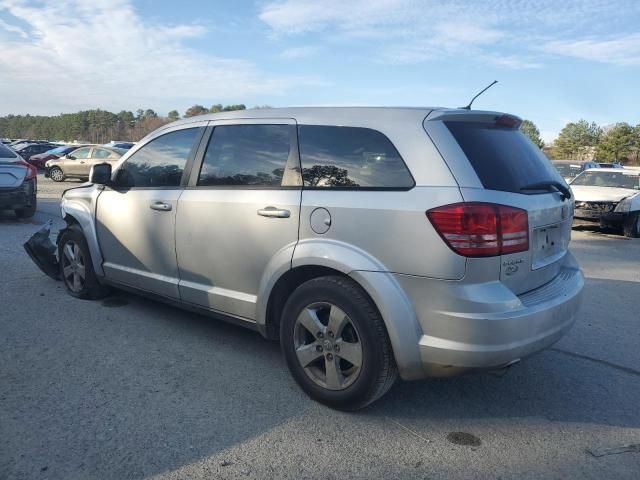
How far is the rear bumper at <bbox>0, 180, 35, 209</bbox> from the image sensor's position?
391 inches

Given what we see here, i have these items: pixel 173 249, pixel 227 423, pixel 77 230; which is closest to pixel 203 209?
pixel 173 249

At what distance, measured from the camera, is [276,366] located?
3.99 m

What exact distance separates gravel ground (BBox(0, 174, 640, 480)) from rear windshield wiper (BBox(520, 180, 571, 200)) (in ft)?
4.28

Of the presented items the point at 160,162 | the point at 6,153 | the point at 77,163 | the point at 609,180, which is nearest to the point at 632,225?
the point at 609,180

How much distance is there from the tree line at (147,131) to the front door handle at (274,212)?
1712 millimetres

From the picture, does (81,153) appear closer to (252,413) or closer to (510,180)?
(252,413)

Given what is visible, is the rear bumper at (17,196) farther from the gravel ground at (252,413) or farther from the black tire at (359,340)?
the black tire at (359,340)

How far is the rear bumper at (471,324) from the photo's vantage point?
287 centimetres

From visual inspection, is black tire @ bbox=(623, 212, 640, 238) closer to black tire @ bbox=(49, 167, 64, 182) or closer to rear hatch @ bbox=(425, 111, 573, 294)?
rear hatch @ bbox=(425, 111, 573, 294)

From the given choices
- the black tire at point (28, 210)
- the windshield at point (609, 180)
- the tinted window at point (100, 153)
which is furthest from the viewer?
the tinted window at point (100, 153)

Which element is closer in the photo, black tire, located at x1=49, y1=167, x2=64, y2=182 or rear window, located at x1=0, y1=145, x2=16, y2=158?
rear window, located at x1=0, y1=145, x2=16, y2=158

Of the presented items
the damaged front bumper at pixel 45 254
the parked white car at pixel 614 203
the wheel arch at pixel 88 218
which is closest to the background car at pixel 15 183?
the damaged front bumper at pixel 45 254

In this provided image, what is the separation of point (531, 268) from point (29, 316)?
13.6ft

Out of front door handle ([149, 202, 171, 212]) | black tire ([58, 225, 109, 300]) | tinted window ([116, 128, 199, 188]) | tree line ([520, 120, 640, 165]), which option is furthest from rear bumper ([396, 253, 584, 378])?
tree line ([520, 120, 640, 165])
